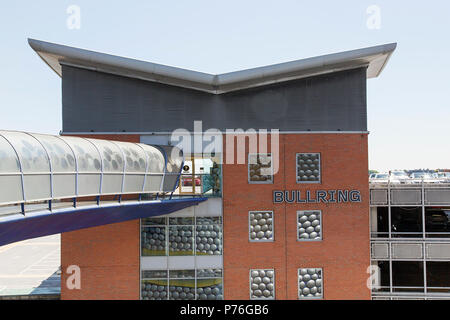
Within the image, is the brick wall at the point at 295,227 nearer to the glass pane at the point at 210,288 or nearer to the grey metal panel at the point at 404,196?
the glass pane at the point at 210,288

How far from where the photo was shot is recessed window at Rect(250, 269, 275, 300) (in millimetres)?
16656

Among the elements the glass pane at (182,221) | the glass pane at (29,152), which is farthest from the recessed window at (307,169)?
the glass pane at (29,152)

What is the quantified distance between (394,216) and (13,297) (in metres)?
20.0

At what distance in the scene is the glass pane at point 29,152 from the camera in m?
8.68

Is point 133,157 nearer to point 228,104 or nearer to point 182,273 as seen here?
point 228,104

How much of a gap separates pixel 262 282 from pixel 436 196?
9.40 m

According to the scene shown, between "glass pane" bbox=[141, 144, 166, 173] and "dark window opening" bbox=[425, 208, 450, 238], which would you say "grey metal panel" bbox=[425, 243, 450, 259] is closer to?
"dark window opening" bbox=[425, 208, 450, 238]

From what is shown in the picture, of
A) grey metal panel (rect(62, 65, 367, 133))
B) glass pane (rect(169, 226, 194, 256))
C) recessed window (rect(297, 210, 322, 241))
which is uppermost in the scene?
grey metal panel (rect(62, 65, 367, 133))

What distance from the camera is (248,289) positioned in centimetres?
1661

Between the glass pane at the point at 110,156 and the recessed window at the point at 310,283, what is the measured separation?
9763 millimetres

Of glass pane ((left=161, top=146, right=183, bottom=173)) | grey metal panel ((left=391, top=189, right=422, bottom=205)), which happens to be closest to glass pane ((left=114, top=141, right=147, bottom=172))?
glass pane ((left=161, top=146, right=183, bottom=173))

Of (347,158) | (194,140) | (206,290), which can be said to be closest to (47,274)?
(206,290)

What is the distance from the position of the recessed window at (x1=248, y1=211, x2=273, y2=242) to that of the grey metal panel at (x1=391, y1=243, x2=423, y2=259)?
240 inches
